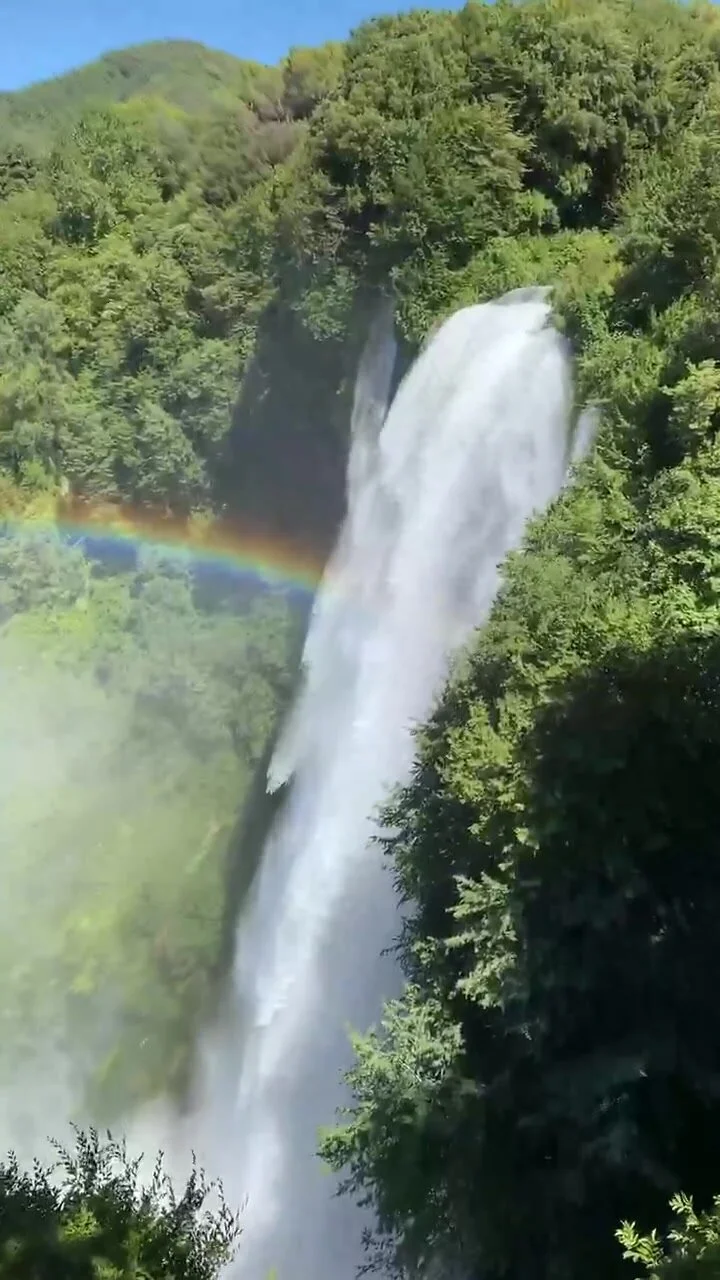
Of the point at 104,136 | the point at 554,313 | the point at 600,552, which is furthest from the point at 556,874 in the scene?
the point at 104,136

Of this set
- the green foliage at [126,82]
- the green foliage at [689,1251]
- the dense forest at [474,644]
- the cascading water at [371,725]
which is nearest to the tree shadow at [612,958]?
the dense forest at [474,644]

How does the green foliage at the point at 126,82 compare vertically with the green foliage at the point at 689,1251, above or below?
above

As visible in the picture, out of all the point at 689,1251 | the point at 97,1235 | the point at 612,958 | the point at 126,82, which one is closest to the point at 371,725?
the point at 612,958

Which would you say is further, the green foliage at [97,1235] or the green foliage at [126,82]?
the green foliage at [126,82]

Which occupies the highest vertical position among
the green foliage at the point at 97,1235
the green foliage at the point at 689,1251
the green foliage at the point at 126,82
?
the green foliage at the point at 126,82

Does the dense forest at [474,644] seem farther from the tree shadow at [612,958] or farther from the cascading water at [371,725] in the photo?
the cascading water at [371,725]

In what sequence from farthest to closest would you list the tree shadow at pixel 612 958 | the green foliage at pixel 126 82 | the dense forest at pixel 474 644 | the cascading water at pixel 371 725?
the green foliage at pixel 126 82 → the cascading water at pixel 371 725 → the dense forest at pixel 474 644 → the tree shadow at pixel 612 958

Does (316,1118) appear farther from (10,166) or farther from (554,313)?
(10,166)
